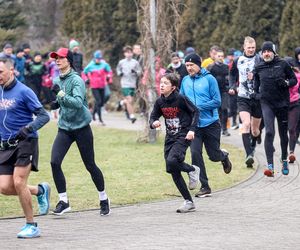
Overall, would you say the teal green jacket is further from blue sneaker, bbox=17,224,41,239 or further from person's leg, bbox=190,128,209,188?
person's leg, bbox=190,128,209,188

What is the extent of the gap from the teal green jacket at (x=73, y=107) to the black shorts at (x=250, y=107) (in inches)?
184

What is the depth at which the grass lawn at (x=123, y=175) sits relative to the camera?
1277cm

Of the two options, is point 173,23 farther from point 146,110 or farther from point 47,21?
point 47,21

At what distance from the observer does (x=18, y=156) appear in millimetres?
10023

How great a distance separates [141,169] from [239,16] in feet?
48.6

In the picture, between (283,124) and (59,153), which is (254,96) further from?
(59,153)

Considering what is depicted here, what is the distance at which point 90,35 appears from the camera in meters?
35.5

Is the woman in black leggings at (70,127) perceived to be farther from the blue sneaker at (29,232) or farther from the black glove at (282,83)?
the black glove at (282,83)

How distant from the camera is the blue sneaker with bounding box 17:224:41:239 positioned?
9.84 meters

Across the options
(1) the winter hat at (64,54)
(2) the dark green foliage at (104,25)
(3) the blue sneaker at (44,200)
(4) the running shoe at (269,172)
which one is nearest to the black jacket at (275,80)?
(4) the running shoe at (269,172)

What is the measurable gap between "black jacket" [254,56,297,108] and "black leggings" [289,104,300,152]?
1843mm

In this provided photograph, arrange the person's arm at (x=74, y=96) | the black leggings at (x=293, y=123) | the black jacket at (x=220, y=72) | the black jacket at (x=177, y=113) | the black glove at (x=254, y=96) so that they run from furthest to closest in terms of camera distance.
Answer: the black jacket at (x=220, y=72) < the black leggings at (x=293, y=123) < the black glove at (x=254, y=96) < the black jacket at (x=177, y=113) < the person's arm at (x=74, y=96)

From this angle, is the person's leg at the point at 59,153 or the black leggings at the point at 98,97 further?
the black leggings at the point at 98,97

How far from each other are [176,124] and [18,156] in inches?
95.5
